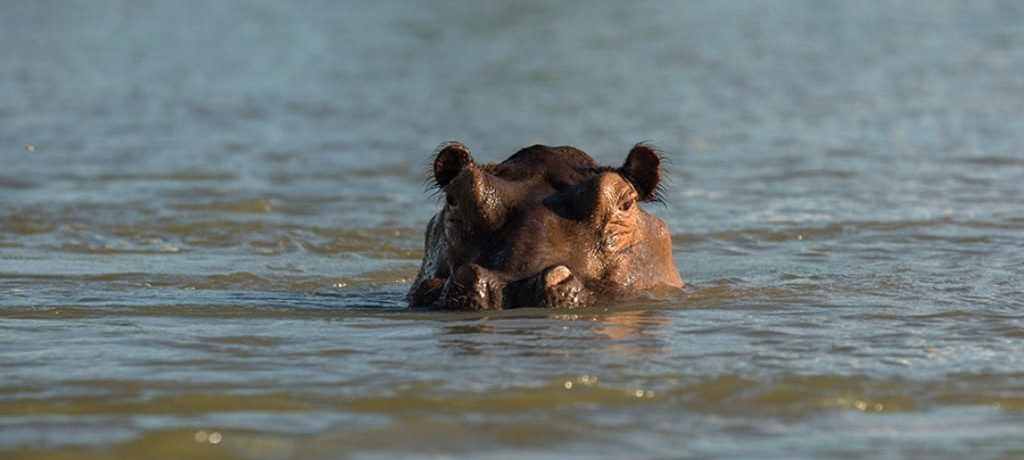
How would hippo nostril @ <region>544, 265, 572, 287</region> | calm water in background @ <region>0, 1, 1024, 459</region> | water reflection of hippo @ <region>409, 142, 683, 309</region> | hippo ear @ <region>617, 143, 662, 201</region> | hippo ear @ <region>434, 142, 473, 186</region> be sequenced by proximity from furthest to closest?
hippo ear @ <region>617, 143, 662, 201</region>
hippo ear @ <region>434, 142, 473, 186</region>
water reflection of hippo @ <region>409, 142, 683, 309</region>
hippo nostril @ <region>544, 265, 572, 287</region>
calm water in background @ <region>0, 1, 1024, 459</region>

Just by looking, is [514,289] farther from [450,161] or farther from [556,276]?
[450,161]

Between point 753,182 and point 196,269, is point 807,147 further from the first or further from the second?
point 196,269

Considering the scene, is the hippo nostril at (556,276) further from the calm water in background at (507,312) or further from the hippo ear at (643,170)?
the hippo ear at (643,170)

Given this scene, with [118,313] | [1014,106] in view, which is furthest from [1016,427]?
[1014,106]

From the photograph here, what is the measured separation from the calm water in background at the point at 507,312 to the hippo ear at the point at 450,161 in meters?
0.64

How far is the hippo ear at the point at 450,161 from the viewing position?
8.18m

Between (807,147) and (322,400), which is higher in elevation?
(807,147)

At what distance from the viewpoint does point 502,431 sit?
5.73 m

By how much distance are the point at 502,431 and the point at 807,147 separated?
472 inches

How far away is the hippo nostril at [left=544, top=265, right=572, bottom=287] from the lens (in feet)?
24.9

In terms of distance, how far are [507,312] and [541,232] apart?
0.44m

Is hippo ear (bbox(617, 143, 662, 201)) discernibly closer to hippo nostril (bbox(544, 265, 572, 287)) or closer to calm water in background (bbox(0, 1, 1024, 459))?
calm water in background (bbox(0, 1, 1024, 459))

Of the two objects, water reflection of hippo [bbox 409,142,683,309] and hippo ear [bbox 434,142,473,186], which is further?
hippo ear [bbox 434,142,473,186]

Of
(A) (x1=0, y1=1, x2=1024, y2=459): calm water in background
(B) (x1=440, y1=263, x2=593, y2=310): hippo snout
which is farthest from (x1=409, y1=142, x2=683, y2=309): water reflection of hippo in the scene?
(A) (x1=0, y1=1, x2=1024, y2=459): calm water in background
